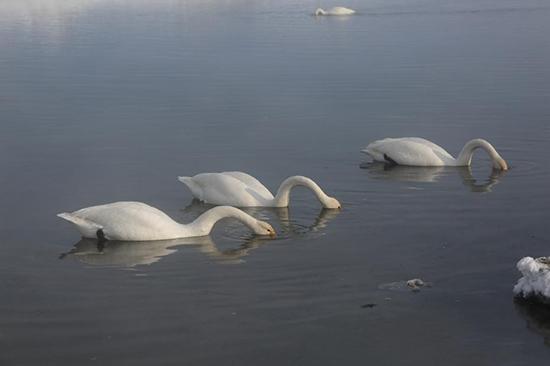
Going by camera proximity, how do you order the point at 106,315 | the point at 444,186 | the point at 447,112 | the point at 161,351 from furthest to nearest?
the point at 447,112 → the point at 444,186 → the point at 106,315 → the point at 161,351

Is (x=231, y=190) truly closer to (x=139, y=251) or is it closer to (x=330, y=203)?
(x=330, y=203)

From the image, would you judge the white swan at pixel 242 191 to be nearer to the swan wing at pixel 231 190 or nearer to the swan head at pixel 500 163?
the swan wing at pixel 231 190

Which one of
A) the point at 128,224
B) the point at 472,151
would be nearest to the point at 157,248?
the point at 128,224

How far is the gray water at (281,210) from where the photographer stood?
10.2 metres

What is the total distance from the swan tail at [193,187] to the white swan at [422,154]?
445cm

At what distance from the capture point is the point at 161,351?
9836 mm

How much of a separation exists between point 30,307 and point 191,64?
2383 cm

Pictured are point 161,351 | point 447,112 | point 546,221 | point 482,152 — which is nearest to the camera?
point 161,351

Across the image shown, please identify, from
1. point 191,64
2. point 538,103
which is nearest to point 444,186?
point 538,103

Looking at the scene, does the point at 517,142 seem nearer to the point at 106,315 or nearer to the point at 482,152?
the point at 482,152

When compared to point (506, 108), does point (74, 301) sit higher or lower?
lower

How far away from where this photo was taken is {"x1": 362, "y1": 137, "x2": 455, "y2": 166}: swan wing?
60.7 feet

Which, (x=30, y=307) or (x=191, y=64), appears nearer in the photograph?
(x=30, y=307)

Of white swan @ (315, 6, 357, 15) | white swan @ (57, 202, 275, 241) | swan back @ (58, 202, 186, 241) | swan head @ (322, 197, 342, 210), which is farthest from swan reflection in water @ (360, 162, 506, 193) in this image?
white swan @ (315, 6, 357, 15)
